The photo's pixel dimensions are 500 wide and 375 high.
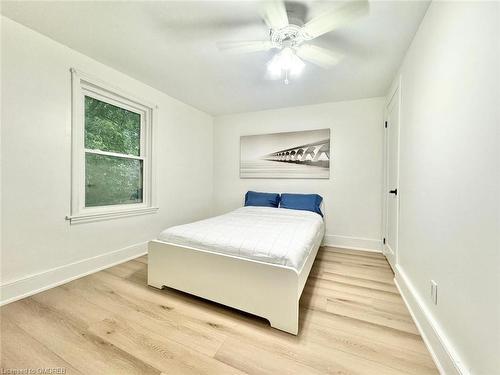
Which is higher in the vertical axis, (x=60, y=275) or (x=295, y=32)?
(x=295, y=32)

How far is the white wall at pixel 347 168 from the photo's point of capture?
120 inches

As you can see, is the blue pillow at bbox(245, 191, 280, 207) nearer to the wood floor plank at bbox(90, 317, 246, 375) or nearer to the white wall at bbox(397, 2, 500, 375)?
the white wall at bbox(397, 2, 500, 375)

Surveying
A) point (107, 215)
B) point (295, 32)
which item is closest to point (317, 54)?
point (295, 32)

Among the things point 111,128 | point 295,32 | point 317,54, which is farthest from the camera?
point 111,128

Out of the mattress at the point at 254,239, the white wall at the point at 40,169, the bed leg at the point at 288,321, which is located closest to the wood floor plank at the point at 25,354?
the white wall at the point at 40,169

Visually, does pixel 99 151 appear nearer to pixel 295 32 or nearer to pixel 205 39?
pixel 205 39

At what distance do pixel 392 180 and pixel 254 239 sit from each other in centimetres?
181

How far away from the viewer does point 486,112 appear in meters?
0.86

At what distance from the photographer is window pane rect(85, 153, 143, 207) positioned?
7.48 feet

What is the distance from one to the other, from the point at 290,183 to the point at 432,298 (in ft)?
7.65

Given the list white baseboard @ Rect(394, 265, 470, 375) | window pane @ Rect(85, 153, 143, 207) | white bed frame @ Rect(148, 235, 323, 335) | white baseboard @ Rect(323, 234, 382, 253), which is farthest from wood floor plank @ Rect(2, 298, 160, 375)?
white baseboard @ Rect(323, 234, 382, 253)

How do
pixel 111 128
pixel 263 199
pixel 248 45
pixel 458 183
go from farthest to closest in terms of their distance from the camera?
1. pixel 263 199
2. pixel 111 128
3. pixel 248 45
4. pixel 458 183

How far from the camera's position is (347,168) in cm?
317

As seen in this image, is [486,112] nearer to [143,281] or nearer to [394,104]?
[394,104]
